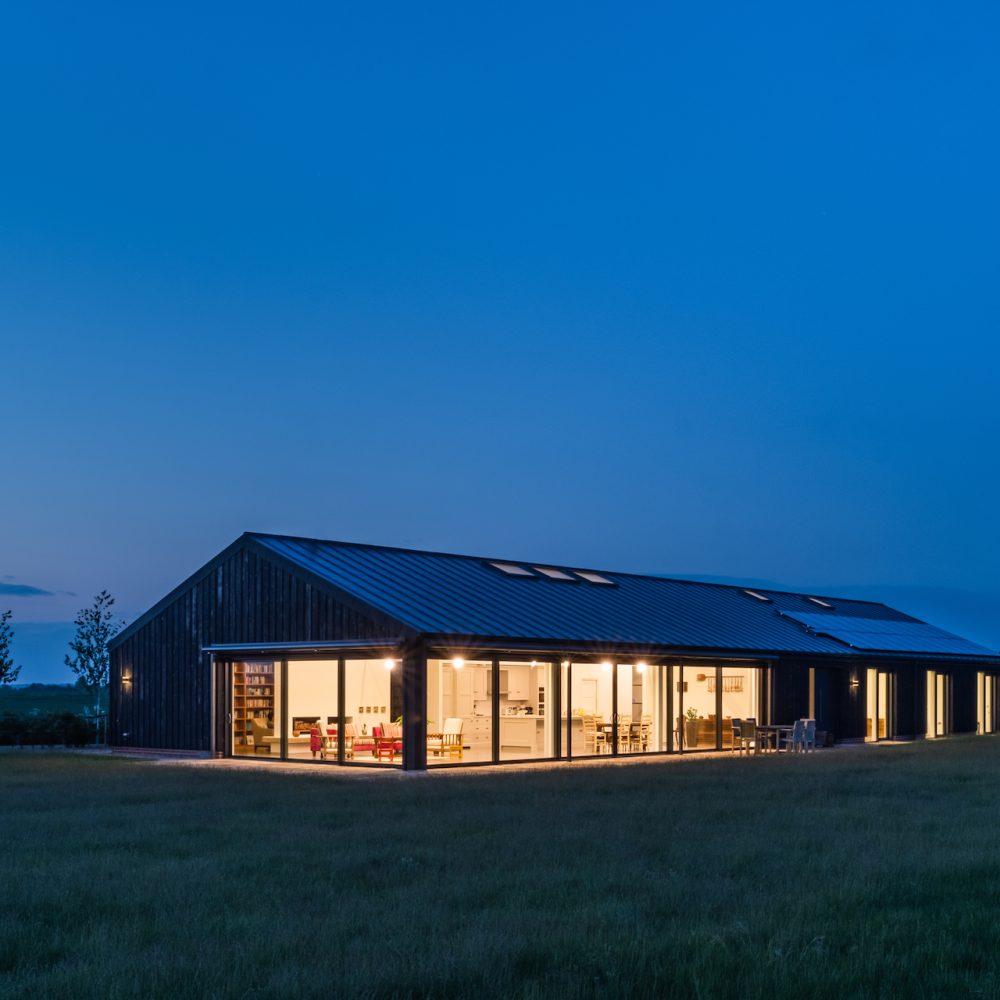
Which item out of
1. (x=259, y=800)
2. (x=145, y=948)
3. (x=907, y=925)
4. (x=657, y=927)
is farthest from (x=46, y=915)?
(x=259, y=800)

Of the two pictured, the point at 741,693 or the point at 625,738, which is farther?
the point at 741,693

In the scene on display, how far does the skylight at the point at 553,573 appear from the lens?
30948mm

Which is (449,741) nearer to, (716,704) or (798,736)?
(716,704)

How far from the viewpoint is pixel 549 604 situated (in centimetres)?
2719

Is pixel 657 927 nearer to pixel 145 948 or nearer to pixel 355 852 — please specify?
pixel 145 948

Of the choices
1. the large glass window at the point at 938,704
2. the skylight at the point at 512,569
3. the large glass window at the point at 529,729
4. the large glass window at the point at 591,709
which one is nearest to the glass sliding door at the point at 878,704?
the large glass window at the point at 938,704

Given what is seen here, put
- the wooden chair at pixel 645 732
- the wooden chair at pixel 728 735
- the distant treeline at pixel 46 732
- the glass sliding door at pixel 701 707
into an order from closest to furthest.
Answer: the wooden chair at pixel 645 732 < the glass sliding door at pixel 701 707 < the wooden chair at pixel 728 735 < the distant treeline at pixel 46 732

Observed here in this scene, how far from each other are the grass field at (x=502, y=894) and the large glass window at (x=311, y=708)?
7738mm

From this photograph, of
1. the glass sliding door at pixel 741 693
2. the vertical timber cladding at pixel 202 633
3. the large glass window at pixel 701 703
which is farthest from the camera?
the glass sliding door at pixel 741 693

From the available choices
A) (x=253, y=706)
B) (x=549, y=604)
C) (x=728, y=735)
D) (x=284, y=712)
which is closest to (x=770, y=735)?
(x=728, y=735)

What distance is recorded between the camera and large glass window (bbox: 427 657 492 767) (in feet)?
Answer: 79.8

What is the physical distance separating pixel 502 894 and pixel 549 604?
18.1 meters

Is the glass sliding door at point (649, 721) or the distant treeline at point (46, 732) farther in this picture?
the distant treeline at point (46, 732)

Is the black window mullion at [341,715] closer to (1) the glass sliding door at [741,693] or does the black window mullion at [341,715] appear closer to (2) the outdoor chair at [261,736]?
(2) the outdoor chair at [261,736]
